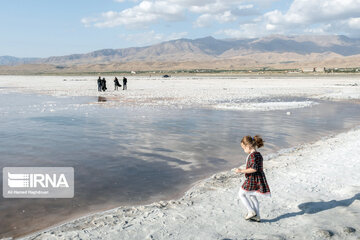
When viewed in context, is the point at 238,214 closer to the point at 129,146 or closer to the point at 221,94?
the point at 129,146

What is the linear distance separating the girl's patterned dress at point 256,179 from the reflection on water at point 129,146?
7.61ft

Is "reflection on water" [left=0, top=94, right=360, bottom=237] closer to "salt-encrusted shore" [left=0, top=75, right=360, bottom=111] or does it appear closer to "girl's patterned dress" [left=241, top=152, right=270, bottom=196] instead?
"girl's patterned dress" [left=241, top=152, right=270, bottom=196]

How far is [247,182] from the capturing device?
6117 millimetres

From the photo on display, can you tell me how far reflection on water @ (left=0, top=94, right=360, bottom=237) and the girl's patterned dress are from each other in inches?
91.4

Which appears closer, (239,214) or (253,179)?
(253,179)

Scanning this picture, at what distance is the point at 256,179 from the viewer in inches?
238

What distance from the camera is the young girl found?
5.88 meters

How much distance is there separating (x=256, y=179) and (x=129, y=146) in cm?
694

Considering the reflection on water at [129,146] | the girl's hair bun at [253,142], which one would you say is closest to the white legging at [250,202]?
the girl's hair bun at [253,142]

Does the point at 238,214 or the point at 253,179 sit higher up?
the point at 253,179

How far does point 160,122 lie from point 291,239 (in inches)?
489

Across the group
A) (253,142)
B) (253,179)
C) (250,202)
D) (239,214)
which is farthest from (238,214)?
(253,142)

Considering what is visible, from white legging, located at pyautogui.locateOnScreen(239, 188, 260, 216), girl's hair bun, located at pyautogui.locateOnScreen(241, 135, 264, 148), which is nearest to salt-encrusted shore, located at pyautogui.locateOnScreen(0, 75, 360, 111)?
white legging, located at pyautogui.locateOnScreen(239, 188, 260, 216)

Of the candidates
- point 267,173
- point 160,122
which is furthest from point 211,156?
point 160,122
